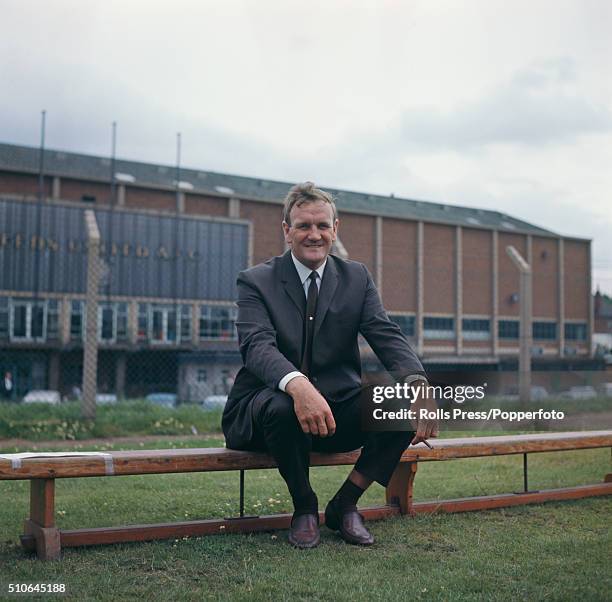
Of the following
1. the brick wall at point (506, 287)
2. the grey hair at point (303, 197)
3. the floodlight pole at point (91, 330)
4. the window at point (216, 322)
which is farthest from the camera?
the brick wall at point (506, 287)

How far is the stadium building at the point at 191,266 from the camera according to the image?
90.0 ft

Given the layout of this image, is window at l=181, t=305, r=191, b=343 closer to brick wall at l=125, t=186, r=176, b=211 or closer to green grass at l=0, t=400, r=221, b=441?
brick wall at l=125, t=186, r=176, b=211

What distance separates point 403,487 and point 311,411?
3.88ft

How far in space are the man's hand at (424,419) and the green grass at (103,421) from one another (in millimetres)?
5489

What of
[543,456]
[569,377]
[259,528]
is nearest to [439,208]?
[569,377]

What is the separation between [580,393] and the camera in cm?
1114

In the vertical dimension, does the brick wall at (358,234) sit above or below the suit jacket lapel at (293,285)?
above

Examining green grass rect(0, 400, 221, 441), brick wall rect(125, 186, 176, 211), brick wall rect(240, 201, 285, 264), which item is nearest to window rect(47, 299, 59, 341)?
brick wall rect(125, 186, 176, 211)

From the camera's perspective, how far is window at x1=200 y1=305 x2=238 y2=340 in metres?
31.4

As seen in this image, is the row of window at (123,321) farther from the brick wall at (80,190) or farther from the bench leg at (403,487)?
the bench leg at (403,487)

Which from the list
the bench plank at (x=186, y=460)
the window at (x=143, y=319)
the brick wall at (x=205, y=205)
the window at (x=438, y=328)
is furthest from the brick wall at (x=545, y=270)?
the bench plank at (x=186, y=460)

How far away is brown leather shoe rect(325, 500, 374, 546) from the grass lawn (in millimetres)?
55

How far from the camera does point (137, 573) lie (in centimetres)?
271

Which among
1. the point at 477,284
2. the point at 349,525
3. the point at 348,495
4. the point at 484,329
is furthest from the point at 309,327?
the point at 484,329
